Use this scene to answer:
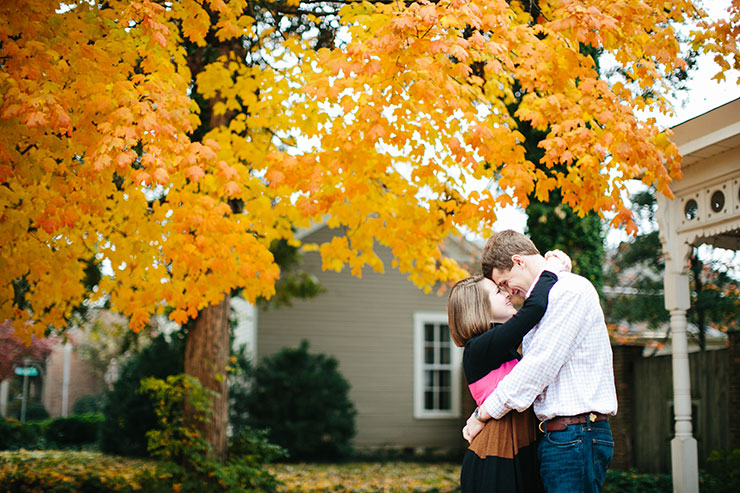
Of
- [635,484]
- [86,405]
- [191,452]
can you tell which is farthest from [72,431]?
[635,484]

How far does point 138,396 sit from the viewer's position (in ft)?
49.6

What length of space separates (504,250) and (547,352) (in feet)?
1.74

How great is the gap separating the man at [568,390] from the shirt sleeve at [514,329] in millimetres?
44

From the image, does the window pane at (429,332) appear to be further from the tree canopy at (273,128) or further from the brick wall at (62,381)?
the brick wall at (62,381)

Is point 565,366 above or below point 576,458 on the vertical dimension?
above

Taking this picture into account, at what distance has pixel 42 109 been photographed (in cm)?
461

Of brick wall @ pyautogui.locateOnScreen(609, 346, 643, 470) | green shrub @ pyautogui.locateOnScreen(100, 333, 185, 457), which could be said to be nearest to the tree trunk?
green shrub @ pyautogui.locateOnScreen(100, 333, 185, 457)

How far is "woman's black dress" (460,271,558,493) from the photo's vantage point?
10.3 ft

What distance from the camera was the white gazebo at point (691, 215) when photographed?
749 centimetres

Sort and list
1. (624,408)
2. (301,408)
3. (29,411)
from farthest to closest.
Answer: (29,411)
(301,408)
(624,408)

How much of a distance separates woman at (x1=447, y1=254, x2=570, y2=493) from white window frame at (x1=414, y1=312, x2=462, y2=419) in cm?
1412

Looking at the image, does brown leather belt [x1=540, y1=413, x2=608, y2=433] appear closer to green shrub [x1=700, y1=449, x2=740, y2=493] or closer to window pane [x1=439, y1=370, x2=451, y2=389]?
green shrub [x1=700, y1=449, x2=740, y2=493]

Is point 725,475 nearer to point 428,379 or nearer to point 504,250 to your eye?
point 504,250

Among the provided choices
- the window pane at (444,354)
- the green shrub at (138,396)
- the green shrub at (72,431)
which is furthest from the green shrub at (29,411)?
the window pane at (444,354)
